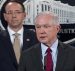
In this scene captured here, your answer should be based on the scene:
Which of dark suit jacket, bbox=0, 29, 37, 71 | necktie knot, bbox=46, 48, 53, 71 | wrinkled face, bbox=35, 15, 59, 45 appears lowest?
dark suit jacket, bbox=0, 29, 37, 71

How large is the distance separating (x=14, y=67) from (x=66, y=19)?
116cm

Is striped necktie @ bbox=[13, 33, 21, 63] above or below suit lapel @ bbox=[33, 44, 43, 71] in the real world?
below

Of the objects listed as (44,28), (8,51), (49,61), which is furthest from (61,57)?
(8,51)

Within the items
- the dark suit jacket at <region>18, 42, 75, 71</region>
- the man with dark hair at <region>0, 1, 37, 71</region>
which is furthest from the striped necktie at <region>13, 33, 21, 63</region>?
the dark suit jacket at <region>18, 42, 75, 71</region>

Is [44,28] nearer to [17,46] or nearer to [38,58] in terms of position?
[38,58]

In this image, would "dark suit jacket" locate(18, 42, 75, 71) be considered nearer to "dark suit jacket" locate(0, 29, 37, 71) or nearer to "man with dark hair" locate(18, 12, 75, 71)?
"man with dark hair" locate(18, 12, 75, 71)

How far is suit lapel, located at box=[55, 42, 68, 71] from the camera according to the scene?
146 centimetres

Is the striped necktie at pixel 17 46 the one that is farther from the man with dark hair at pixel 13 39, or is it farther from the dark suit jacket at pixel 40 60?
the dark suit jacket at pixel 40 60

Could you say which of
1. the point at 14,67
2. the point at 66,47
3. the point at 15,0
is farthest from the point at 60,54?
the point at 15,0

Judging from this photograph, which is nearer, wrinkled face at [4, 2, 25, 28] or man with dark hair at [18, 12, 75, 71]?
man with dark hair at [18, 12, 75, 71]

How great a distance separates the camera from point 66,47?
5.01ft

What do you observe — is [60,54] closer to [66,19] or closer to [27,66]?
[27,66]

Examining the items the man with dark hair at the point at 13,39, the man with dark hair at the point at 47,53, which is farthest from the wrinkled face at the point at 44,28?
the man with dark hair at the point at 13,39

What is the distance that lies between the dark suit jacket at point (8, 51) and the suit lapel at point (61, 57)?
23.1 inches
